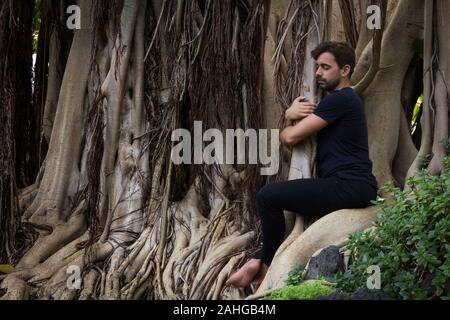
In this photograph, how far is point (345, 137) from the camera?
21.9ft

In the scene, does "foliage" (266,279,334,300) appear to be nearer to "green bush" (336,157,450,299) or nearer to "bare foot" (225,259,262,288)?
"green bush" (336,157,450,299)

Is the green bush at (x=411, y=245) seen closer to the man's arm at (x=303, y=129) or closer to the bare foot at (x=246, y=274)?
the man's arm at (x=303, y=129)

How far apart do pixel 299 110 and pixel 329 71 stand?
0.29 m

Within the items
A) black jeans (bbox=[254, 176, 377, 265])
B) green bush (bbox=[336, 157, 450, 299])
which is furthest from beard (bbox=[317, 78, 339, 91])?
green bush (bbox=[336, 157, 450, 299])

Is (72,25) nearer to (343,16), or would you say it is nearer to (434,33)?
(343,16)

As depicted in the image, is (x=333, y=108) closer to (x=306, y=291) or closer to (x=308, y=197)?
(x=308, y=197)

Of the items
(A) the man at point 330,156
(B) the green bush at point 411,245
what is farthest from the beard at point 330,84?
(B) the green bush at point 411,245

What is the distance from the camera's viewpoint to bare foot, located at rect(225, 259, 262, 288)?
22.7 ft

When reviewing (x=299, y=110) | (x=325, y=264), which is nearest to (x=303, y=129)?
(x=299, y=110)

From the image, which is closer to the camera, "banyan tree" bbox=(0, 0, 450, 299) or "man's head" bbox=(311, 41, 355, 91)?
"man's head" bbox=(311, 41, 355, 91)

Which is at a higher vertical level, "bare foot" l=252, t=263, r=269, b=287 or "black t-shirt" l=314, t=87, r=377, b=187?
"black t-shirt" l=314, t=87, r=377, b=187

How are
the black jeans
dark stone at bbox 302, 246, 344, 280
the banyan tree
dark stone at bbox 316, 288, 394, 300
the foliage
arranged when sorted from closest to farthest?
1. dark stone at bbox 316, 288, 394, 300
2. the foliage
3. dark stone at bbox 302, 246, 344, 280
4. the black jeans
5. the banyan tree

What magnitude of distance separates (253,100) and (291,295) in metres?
2.23

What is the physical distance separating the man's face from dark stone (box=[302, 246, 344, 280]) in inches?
39.0
